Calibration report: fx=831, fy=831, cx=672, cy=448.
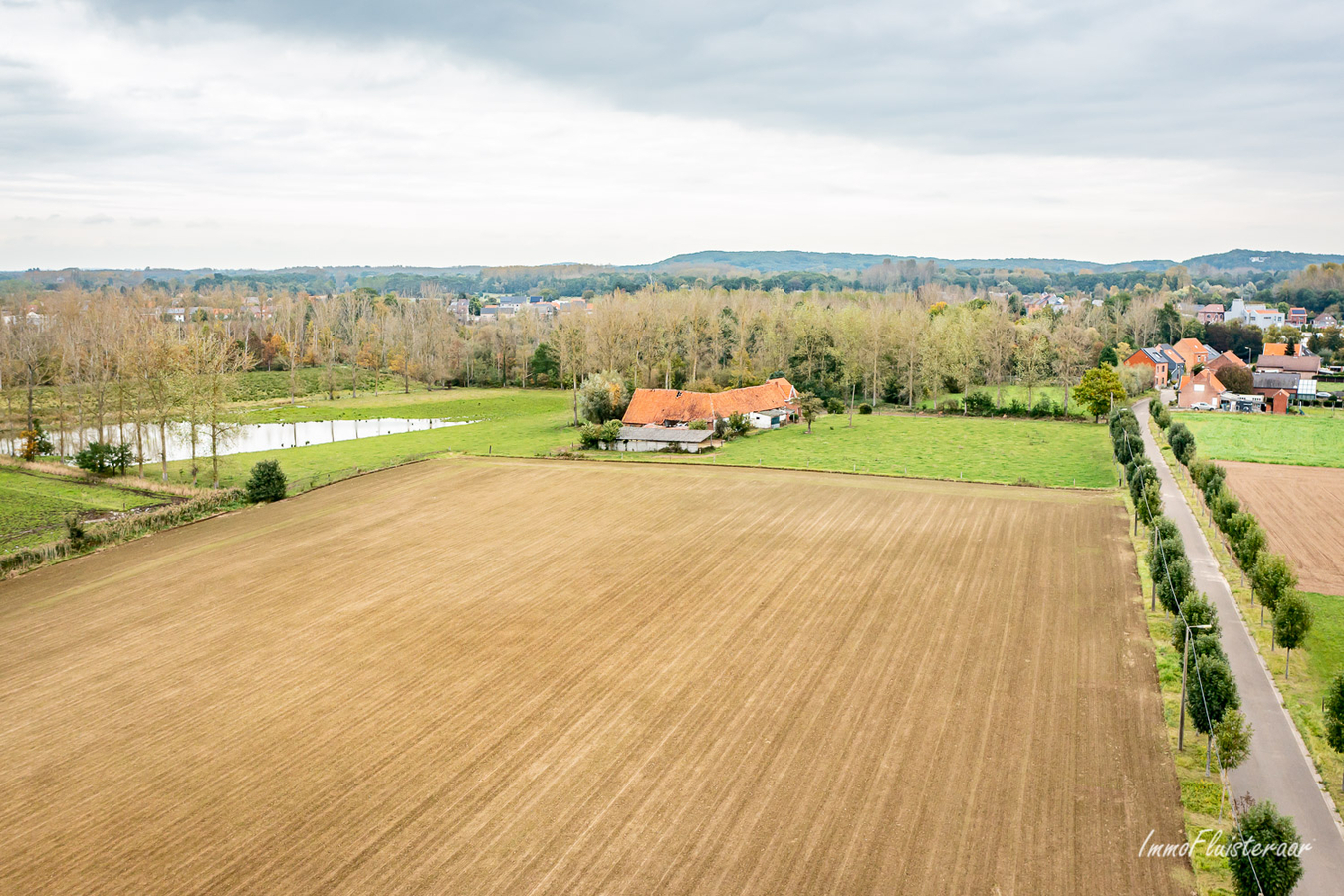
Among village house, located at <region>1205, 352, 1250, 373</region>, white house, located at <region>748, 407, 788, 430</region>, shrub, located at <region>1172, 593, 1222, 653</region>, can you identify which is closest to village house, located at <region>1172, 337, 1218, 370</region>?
village house, located at <region>1205, 352, 1250, 373</region>

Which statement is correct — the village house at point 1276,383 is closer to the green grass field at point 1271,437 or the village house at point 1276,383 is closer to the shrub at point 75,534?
the green grass field at point 1271,437

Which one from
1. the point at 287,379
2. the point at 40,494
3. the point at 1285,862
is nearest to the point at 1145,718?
the point at 1285,862

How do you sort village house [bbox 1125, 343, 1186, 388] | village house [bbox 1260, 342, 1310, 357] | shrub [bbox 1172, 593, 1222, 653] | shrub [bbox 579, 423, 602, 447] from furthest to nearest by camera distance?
village house [bbox 1260, 342, 1310, 357]
village house [bbox 1125, 343, 1186, 388]
shrub [bbox 579, 423, 602, 447]
shrub [bbox 1172, 593, 1222, 653]

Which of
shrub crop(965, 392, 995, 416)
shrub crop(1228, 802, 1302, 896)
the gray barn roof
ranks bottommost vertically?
shrub crop(1228, 802, 1302, 896)

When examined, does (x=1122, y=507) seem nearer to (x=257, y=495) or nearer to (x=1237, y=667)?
(x=1237, y=667)

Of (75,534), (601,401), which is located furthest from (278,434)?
(75,534)

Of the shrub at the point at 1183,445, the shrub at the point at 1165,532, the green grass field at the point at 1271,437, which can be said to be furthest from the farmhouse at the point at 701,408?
the shrub at the point at 1165,532

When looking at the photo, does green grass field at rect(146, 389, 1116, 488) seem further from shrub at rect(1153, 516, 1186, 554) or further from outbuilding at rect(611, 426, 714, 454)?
shrub at rect(1153, 516, 1186, 554)
